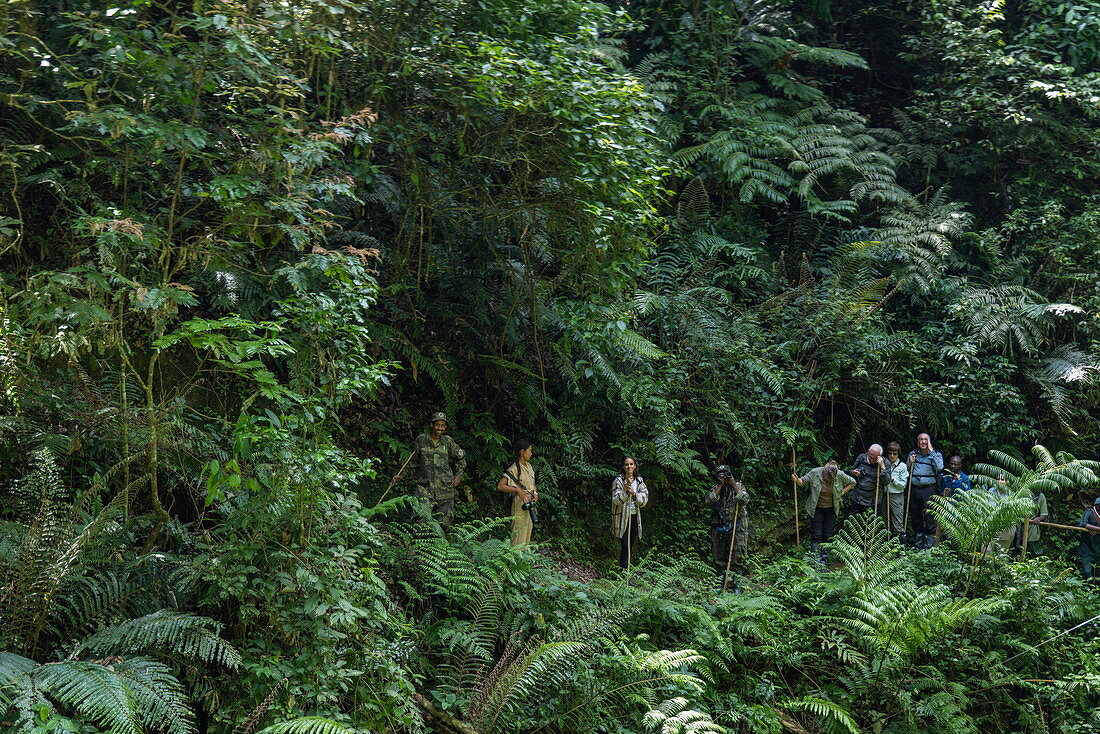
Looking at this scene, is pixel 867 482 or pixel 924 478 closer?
pixel 867 482

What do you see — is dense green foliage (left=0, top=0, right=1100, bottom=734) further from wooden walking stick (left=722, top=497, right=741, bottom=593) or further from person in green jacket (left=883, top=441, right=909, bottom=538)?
person in green jacket (left=883, top=441, right=909, bottom=538)

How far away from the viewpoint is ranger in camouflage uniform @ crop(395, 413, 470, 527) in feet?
25.4

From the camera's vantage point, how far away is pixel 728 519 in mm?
8930

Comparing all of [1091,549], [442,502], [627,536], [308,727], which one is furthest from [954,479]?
[308,727]

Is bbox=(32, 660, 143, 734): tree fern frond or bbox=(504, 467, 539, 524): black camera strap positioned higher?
bbox=(32, 660, 143, 734): tree fern frond

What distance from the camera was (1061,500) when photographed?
1148 cm

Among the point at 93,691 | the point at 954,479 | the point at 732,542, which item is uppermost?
the point at 93,691

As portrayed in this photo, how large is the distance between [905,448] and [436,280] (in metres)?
7.02

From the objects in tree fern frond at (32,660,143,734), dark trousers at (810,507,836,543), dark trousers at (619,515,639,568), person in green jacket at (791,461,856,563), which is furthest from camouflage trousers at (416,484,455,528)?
dark trousers at (810,507,836,543)

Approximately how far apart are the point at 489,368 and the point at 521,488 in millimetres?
1593

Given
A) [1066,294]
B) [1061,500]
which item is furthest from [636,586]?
[1066,294]

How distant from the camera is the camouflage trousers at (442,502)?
7.70 m

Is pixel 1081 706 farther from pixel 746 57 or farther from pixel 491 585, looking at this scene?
pixel 746 57

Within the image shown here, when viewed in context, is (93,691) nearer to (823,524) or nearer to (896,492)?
(823,524)
